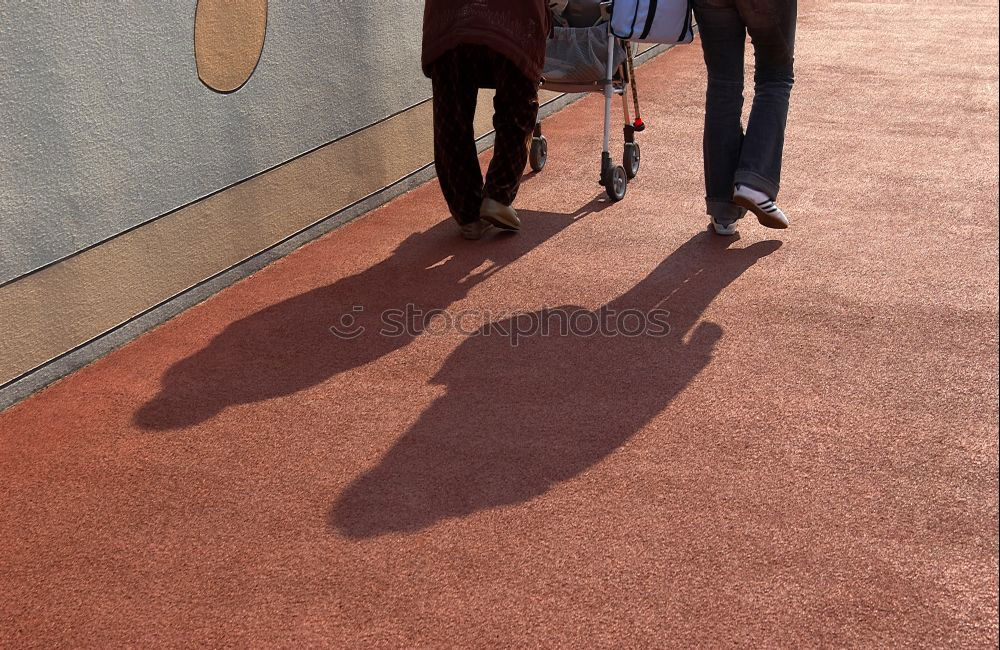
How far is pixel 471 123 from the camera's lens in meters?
5.61

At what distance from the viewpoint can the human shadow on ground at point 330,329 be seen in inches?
167

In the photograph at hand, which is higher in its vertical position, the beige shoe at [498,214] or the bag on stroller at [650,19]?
the bag on stroller at [650,19]

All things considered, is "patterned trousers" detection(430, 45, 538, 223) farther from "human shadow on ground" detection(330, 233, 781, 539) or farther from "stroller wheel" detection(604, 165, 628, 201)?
"human shadow on ground" detection(330, 233, 781, 539)

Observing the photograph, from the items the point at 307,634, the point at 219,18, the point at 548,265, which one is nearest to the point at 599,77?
the point at 548,265

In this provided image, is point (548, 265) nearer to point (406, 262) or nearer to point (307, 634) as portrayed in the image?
point (406, 262)

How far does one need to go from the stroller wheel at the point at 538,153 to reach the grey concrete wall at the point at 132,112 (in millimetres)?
1410

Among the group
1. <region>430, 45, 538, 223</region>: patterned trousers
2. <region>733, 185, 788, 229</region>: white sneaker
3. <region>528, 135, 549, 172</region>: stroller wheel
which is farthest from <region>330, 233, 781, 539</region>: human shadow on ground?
<region>528, 135, 549, 172</region>: stroller wheel

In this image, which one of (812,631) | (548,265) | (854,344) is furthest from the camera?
(548,265)

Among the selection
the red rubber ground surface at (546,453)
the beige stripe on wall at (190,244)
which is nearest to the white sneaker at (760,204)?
the red rubber ground surface at (546,453)

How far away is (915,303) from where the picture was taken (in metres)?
4.95

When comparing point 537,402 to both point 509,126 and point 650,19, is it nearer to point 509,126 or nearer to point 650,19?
point 509,126

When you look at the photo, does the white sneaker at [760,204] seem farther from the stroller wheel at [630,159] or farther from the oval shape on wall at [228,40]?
the oval shape on wall at [228,40]

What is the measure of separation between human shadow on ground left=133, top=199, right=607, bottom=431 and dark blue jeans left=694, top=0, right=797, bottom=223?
897 millimetres

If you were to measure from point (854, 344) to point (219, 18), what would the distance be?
297 cm
